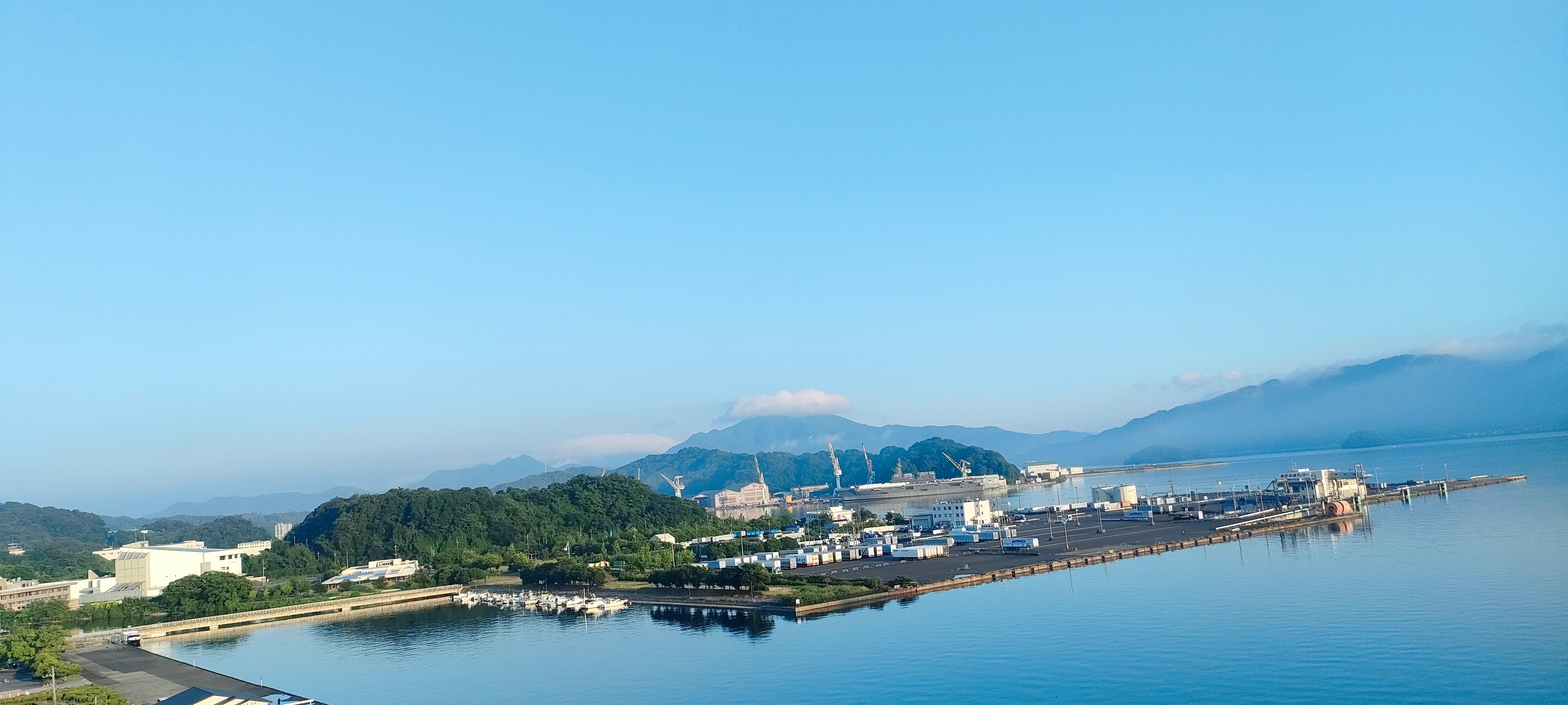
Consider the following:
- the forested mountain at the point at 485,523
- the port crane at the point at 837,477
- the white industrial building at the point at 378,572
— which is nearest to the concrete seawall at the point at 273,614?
the white industrial building at the point at 378,572

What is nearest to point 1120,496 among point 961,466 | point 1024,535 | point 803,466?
point 1024,535

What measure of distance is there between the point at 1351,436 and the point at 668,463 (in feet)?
392

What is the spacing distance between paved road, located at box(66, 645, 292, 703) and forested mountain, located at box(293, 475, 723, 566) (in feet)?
61.6

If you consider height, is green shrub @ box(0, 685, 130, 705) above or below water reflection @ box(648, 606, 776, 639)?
above

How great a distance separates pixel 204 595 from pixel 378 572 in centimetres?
857

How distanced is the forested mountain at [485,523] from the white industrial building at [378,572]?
5.44 feet

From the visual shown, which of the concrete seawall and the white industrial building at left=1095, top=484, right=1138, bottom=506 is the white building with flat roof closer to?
the concrete seawall

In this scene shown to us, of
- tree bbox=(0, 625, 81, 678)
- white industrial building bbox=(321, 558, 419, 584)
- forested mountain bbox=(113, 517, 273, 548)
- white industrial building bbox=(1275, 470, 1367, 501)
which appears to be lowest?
white industrial building bbox=(1275, 470, 1367, 501)

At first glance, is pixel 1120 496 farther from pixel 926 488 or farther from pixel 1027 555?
pixel 926 488

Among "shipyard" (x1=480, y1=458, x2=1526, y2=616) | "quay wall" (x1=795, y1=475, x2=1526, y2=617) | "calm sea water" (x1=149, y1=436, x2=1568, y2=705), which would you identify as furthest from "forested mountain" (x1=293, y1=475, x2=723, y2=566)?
"calm sea water" (x1=149, y1=436, x2=1568, y2=705)

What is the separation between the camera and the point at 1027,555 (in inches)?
1232

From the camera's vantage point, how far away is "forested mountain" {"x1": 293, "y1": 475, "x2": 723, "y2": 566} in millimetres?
43781

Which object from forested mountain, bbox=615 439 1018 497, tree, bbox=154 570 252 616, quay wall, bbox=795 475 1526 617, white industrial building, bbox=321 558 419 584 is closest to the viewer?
quay wall, bbox=795 475 1526 617

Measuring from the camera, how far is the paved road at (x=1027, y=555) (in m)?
28.4
